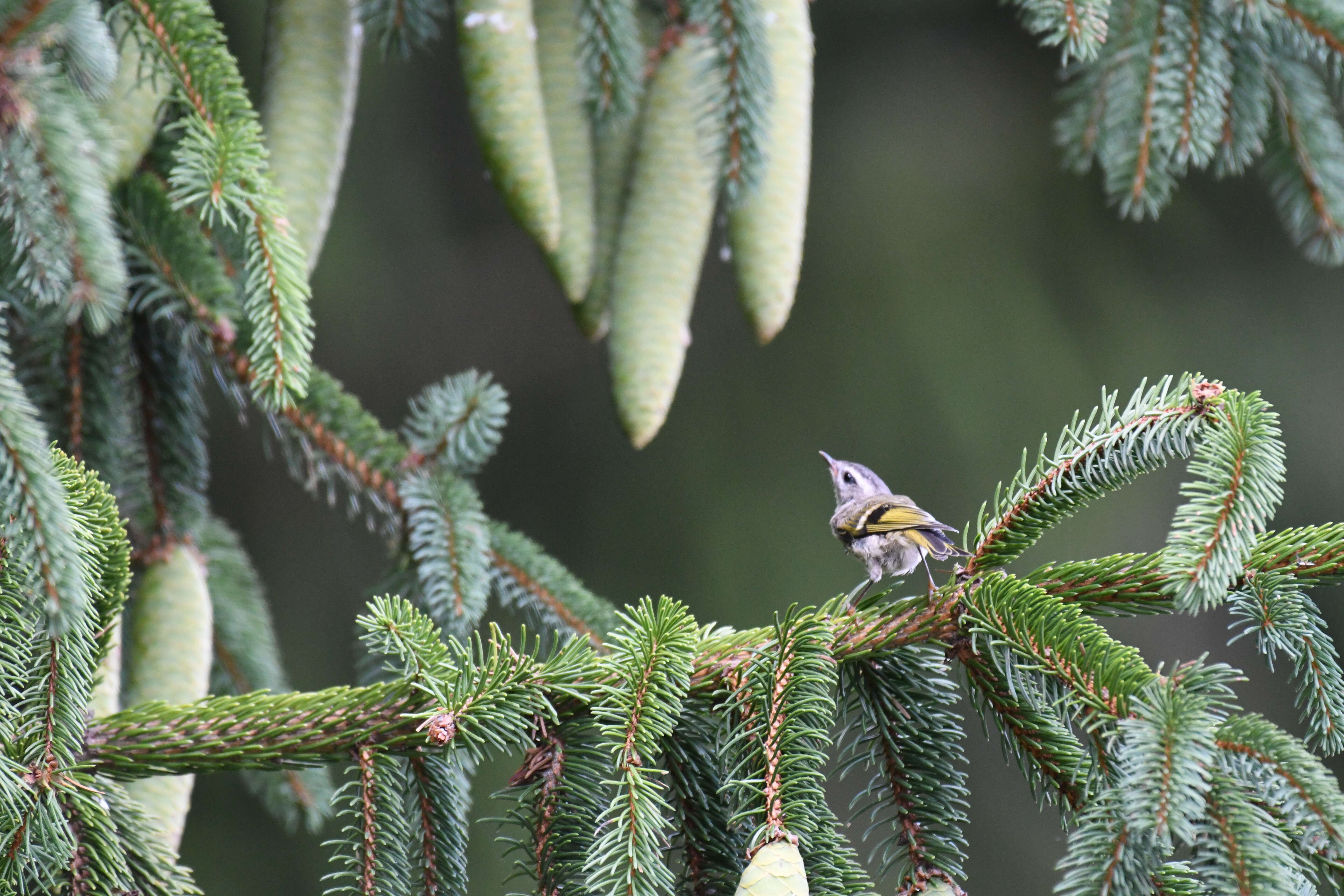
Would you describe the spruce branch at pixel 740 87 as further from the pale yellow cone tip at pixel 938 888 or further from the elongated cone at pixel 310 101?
the pale yellow cone tip at pixel 938 888

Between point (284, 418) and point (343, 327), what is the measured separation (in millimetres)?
832

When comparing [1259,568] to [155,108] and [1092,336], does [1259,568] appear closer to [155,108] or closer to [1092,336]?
[155,108]

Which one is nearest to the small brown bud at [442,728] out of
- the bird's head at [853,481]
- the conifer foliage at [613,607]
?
the conifer foliage at [613,607]

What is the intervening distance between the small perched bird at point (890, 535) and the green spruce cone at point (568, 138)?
0.41 metres

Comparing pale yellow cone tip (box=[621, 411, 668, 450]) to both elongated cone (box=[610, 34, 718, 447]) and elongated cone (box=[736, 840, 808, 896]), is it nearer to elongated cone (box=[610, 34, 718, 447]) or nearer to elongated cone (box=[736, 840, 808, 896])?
elongated cone (box=[610, 34, 718, 447])

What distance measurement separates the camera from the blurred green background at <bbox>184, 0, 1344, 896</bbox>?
205 cm

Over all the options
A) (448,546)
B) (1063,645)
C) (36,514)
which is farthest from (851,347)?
(36,514)

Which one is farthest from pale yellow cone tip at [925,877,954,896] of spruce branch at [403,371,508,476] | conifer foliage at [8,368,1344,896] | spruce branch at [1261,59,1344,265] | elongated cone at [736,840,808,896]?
spruce branch at [1261,59,1344,265]

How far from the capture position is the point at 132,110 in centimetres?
109

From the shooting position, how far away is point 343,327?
6.84 feet

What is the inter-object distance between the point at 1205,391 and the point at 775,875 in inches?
16.7

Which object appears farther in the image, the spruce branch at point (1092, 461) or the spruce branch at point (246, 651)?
the spruce branch at point (246, 651)

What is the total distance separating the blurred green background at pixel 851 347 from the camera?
205 centimetres

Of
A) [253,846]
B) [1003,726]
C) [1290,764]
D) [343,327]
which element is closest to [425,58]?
[343,327]
